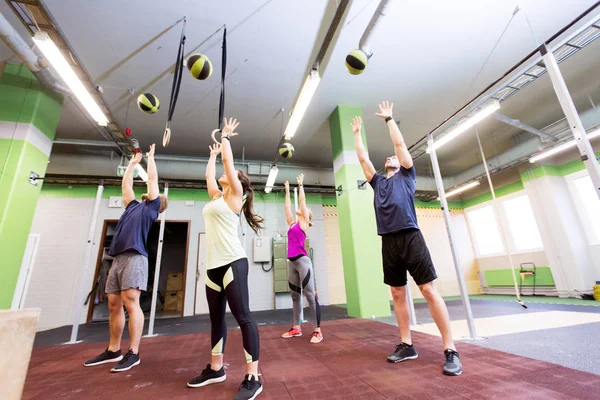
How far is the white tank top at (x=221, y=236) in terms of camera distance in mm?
1722

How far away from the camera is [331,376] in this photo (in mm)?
1835

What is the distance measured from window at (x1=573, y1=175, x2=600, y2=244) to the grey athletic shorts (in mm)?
10176

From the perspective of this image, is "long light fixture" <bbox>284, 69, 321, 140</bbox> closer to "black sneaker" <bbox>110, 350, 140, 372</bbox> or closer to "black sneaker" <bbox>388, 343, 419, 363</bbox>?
"black sneaker" <bbox>388, 343, 419, 363</bbox>

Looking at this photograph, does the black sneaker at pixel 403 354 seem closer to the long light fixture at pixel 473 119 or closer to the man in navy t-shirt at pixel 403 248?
the man in navy t-shirt at pixel 403 248

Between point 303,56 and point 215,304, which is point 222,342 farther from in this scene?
point 303,56

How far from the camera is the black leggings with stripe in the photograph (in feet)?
5.29

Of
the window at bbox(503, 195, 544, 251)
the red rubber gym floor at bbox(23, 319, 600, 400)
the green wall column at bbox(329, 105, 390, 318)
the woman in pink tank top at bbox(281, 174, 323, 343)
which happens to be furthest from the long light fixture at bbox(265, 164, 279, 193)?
the window at bbox(503, 195, 544, 251)

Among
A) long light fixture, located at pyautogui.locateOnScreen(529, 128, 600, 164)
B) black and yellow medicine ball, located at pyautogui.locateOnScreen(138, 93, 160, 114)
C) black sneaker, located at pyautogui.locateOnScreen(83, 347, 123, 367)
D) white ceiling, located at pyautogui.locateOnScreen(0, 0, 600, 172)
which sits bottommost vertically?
black sneaker, located at pyautogui.locateOnScreen(83, 347, 123, 367)

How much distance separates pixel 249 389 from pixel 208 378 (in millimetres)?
443

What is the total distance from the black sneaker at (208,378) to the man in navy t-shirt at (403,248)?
1.27 metres

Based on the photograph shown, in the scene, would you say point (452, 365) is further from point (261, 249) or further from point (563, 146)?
point (563, 146)

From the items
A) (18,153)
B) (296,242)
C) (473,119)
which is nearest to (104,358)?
(296,242)

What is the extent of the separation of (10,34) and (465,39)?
6.74m


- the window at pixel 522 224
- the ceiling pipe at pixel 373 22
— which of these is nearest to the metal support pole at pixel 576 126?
the ceiling pipe at pixel 373 22
